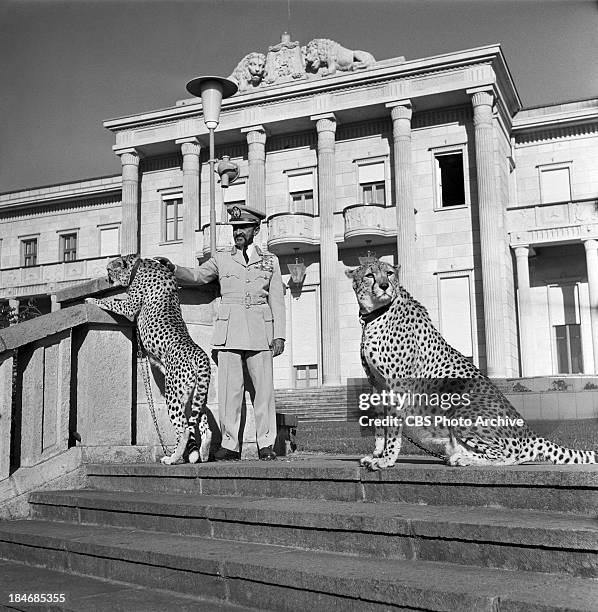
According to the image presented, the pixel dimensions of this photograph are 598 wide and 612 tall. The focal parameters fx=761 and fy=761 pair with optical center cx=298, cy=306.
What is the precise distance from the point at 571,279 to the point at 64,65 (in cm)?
2878

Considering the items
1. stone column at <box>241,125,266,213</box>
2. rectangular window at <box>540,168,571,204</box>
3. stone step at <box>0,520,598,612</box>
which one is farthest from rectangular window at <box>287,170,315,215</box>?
stone step at <box>0,520,598,612</box>

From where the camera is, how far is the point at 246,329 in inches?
299

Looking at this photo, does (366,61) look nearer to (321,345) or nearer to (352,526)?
(321,345)

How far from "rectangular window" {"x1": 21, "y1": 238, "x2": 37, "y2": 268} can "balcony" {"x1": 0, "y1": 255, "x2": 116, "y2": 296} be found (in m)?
3.77

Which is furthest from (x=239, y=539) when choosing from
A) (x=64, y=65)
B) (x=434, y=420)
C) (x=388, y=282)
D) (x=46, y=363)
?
(x=64, y=65)

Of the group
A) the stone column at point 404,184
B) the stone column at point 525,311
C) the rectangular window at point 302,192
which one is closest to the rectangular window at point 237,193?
the rectangular window at point 302,192

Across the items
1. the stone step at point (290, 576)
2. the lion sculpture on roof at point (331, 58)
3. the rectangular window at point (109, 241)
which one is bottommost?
the stone step at point (290, 576)

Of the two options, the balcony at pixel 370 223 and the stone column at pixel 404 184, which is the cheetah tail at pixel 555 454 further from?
the balcony at pixel 370 223

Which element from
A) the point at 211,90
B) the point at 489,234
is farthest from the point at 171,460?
the point at 489,234

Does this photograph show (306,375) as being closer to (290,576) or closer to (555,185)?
(555,185)

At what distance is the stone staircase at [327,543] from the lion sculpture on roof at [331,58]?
1302 inches

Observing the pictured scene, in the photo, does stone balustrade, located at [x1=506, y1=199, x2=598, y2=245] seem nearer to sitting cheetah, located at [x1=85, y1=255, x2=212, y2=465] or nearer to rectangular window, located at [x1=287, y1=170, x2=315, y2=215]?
rectangular window, located at [x1=287, y1=170, x2=315, y2=215]

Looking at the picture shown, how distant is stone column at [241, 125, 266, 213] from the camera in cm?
3716

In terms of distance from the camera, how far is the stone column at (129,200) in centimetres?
4025
